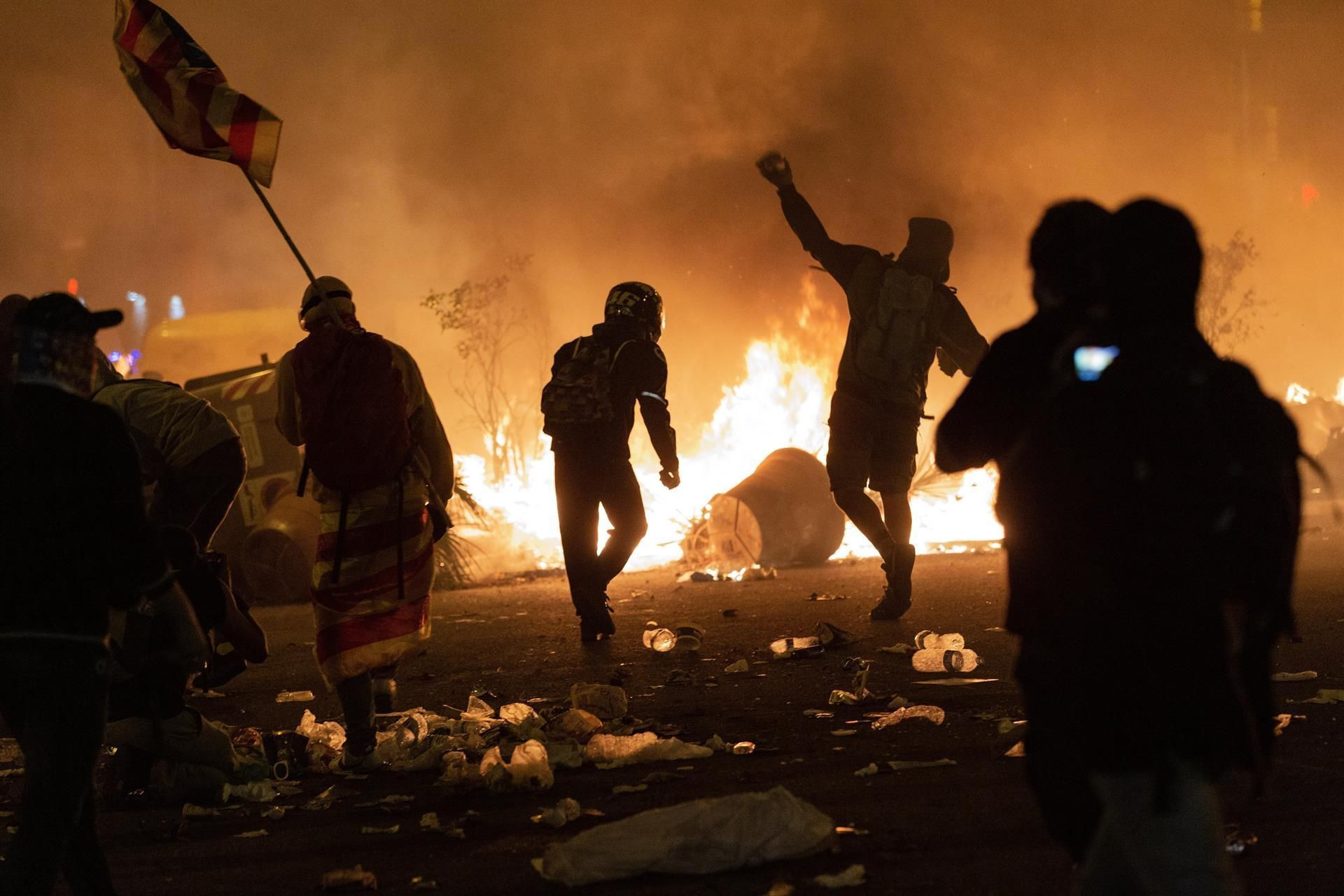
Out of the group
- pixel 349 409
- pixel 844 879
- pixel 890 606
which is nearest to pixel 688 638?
pixel 890 606

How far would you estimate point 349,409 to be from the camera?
4770mm

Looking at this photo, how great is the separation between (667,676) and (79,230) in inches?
1071

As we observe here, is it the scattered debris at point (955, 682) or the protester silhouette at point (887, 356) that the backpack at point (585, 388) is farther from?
the scattered debris at point (955, 682)

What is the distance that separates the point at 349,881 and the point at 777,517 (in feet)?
25.4

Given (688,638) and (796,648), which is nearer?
(796,648)

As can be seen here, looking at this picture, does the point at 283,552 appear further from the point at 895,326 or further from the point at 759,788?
the point at 759,788

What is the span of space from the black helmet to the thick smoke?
872 centimetres

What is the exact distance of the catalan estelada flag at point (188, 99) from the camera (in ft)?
17.4

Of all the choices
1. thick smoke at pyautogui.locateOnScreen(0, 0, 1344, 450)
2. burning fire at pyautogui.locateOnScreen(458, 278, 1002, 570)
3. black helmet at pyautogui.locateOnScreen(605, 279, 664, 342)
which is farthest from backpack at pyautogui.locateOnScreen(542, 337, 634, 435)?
thick smoke at pyautogui.locateOnScreen(0, 0, 1344, 450)

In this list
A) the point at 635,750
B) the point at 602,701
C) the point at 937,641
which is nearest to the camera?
the point at 635,750

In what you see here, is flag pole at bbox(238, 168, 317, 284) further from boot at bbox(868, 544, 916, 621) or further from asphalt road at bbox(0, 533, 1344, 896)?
boot at bbox(868, 544, 916, 621)

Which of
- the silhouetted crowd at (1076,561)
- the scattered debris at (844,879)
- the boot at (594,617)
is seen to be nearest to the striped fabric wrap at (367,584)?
the silhouetted crowd at (1076,561)

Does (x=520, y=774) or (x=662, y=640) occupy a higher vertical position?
(x=662, y=640)

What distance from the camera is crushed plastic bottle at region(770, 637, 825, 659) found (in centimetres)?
653
